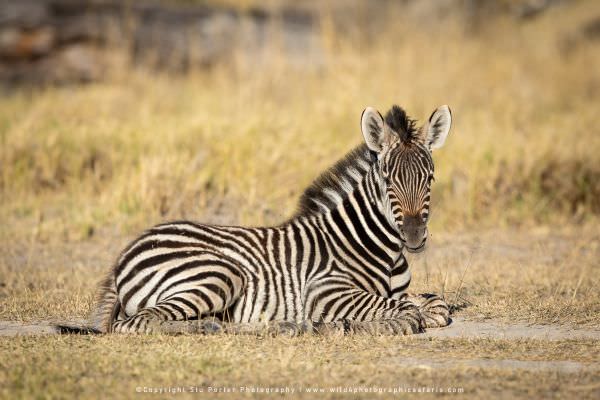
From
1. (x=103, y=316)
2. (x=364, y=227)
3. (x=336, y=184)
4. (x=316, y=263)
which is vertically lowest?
(x=103, y=316)

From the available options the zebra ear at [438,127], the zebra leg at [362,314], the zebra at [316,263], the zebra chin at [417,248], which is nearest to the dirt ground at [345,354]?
the zebra leg at [362,314]

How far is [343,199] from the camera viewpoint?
7941 millimetres

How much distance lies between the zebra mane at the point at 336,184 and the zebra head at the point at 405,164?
0.17m

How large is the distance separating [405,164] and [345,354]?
1.69 m

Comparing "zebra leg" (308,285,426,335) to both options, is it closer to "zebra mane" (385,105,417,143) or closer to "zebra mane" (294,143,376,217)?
"zebra mane" (294,143,376,217)

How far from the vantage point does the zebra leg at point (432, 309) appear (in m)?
7.68

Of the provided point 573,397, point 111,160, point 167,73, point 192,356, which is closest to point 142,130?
point 111,160

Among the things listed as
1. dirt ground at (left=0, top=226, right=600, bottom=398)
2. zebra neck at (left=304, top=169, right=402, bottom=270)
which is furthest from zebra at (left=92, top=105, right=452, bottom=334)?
dirt ground at (left=0, top=226, right=600, bottom=398)

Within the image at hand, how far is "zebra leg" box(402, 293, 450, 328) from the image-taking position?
7.68 m

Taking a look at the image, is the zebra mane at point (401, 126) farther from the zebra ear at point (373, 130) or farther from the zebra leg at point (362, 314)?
the zebra leg at point (362, 314)

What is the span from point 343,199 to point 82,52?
12096mm

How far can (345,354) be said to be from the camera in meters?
6.70

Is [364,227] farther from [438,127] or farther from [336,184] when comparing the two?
[438,127]

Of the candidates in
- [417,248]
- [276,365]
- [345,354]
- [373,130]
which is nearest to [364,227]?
[417,248]
